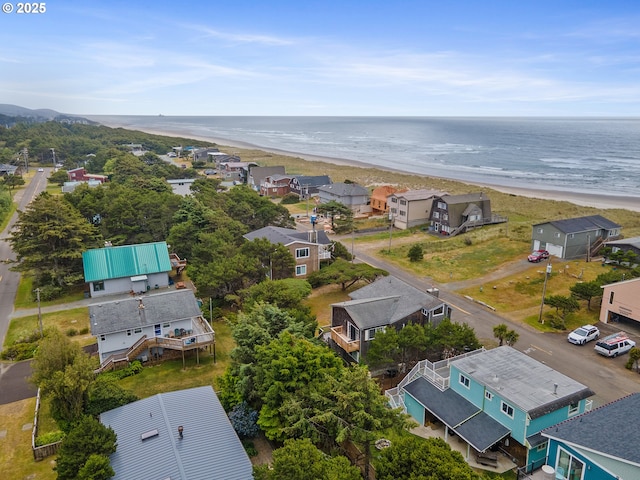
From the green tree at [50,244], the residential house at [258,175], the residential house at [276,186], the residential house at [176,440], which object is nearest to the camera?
the residential house at [176,440]

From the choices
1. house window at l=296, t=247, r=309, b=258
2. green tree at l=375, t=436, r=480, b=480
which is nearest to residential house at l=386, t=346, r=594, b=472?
green tree at l=375, t=436, r=480, b=480

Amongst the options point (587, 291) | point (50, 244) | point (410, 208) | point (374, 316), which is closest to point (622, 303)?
point (587, 291)

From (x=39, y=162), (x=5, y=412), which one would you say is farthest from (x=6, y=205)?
(x=39, y=162)

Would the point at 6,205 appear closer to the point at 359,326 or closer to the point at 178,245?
the point at 178,245

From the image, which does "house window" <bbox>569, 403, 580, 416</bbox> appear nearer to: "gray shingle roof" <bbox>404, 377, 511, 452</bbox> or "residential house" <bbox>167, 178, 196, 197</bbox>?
"gray shingle roof" <bbox>404, 377, 511, 452</bbox>

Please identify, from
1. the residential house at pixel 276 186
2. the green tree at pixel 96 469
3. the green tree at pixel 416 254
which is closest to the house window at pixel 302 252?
the green tree at pixel 416 254

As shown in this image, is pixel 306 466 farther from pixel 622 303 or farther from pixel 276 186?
pixel 276 186

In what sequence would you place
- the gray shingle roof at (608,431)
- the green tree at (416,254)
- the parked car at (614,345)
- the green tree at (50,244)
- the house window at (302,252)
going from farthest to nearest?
the green tree at (416,254)
the house window at (302,252)
the green tree at (50,244)
the parked car at (614,345)
the gray shingle roof at (608,431)

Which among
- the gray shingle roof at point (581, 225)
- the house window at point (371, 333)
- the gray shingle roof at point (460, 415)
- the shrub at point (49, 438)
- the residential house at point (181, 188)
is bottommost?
the shrub at point (49, 438)

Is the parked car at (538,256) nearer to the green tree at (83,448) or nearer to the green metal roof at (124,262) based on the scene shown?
the green metal roof at (124,262)
